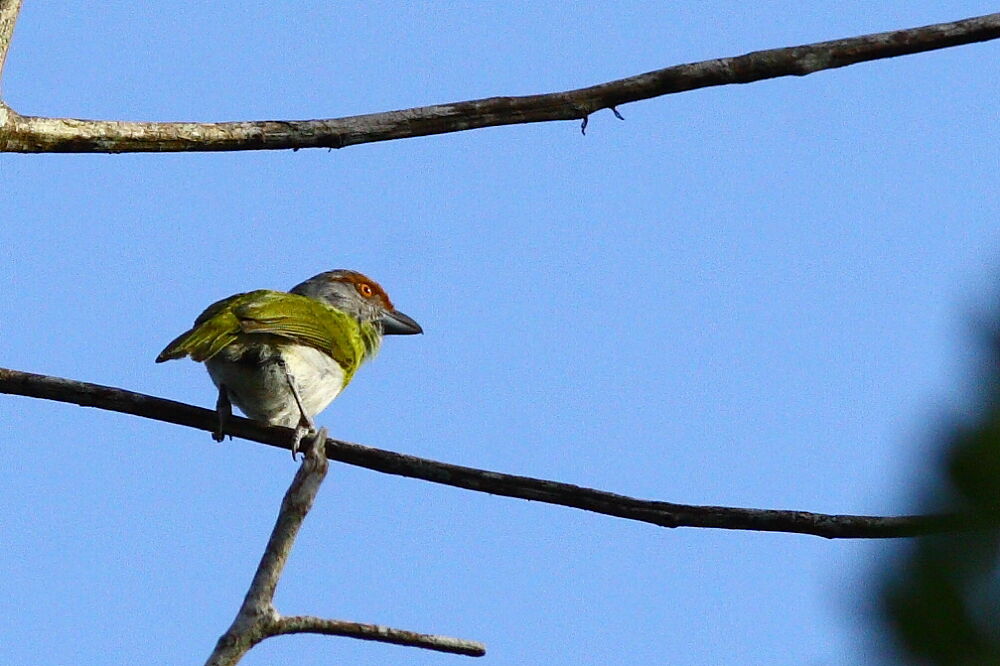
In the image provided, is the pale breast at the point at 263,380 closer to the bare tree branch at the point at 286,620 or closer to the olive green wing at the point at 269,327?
the olive green wing at the point at 269,327

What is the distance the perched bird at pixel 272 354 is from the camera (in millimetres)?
6523

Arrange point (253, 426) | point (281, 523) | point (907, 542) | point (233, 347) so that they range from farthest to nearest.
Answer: point (233, 347) < point (253, 426) < point (281, 523) < point (907, 542)

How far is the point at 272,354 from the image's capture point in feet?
Result: 22.7

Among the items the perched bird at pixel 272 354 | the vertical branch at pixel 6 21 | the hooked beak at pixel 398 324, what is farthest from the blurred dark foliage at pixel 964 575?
the hooked beak at pixel 398 324

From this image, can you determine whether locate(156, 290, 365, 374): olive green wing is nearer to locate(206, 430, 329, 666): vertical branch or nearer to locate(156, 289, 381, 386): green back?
locate(156, 289, 381, 386): green back

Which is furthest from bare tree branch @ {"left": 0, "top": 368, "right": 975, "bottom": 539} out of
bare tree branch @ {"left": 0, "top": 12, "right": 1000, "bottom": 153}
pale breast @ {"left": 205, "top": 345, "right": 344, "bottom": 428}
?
pale breast @ {"left": 205, "top": 345, "right": 344, "bottom": 428}

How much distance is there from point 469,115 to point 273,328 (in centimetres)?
325

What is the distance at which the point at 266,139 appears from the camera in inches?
160

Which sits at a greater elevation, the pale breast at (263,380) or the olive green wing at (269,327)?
the olive green wing at (269,327)

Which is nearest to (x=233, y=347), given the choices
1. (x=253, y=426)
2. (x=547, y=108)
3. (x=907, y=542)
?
(x=253, y=426)

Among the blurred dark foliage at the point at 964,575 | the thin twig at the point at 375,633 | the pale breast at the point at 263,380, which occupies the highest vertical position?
the pale breast at the point at 263,380

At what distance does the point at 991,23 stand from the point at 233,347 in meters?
4.24

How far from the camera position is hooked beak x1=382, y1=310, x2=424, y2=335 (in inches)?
368

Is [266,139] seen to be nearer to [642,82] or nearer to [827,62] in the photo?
[642,82]
